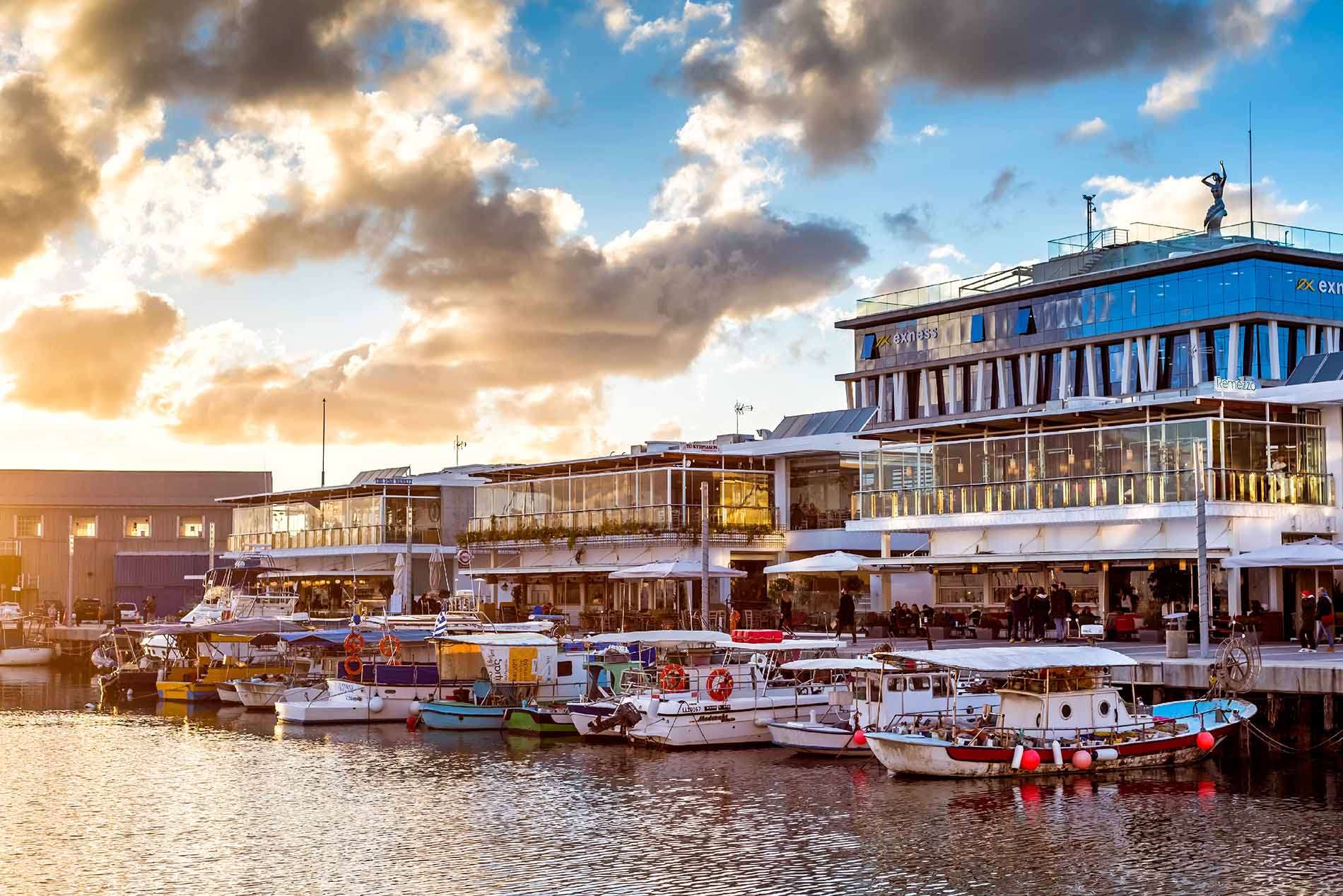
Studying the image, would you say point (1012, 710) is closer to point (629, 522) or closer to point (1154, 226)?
point (629, 522)

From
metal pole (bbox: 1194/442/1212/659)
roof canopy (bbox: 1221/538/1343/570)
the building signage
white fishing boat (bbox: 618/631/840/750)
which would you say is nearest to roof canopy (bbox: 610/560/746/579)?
white fishing boat (bbox: 618/631/840/750)

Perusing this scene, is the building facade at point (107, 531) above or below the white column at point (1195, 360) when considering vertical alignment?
below

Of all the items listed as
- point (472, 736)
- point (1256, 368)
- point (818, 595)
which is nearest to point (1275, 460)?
point (818, 595)

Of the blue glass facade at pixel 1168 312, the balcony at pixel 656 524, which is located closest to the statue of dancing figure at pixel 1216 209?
the blue glass facade at pixel 1168 312

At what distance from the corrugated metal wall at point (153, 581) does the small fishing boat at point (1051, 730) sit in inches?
3551

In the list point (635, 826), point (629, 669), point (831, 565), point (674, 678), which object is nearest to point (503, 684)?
point (629, 669)

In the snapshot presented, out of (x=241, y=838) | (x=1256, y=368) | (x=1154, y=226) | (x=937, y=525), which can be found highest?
(x=1154, y=226)

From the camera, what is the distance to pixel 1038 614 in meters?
50.9

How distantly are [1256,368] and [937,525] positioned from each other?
152 feet

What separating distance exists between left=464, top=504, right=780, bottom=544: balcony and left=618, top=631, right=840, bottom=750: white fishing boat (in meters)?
28.2

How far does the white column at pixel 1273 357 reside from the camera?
332 ft

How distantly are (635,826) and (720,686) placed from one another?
12.4m

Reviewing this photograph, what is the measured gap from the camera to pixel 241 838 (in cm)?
3212

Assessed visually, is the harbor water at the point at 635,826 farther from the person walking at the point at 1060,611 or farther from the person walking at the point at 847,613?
the person walking at the point at 847,613
